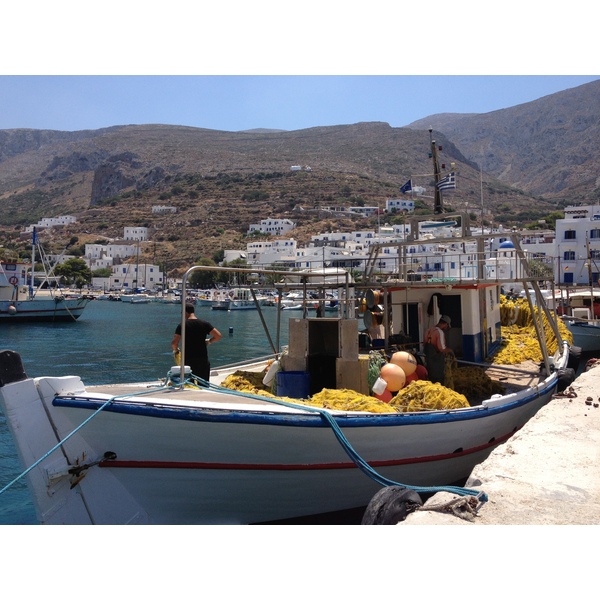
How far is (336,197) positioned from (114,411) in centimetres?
14928

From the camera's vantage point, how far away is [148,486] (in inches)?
269

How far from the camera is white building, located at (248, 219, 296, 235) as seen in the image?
134 meters

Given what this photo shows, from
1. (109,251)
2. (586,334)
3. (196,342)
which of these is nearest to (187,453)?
(196,342)

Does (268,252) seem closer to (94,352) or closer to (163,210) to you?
(163,210)

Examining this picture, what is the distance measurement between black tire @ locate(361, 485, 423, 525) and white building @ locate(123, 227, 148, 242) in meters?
145

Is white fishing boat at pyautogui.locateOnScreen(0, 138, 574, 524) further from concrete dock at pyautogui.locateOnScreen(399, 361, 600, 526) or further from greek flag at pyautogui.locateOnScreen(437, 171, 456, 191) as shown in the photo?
greek flag at pyautogui.locateOnScreen(437, 171, 456, 191)

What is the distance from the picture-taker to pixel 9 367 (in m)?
6.26

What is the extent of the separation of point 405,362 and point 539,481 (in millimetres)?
3051

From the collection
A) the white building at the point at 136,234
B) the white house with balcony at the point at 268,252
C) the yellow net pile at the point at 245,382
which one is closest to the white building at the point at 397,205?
the white house with balcony at the point at 268,252

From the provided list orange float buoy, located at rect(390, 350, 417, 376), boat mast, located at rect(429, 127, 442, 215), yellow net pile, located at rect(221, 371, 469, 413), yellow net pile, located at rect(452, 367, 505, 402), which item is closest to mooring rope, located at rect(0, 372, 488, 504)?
yellow net pile, located at rect(221, 371, 469, 413)

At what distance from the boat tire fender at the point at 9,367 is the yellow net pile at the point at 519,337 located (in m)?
8.59

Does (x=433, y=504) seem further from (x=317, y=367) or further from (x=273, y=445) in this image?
(x=317, y=367)

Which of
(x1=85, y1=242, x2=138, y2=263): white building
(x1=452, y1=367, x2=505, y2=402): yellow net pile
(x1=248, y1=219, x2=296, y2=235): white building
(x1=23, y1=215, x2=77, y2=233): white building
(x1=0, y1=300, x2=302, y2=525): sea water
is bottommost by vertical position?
(x1=0, y1=300, x2=302, y2=525): sea water

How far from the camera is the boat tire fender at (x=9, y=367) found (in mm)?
6211
